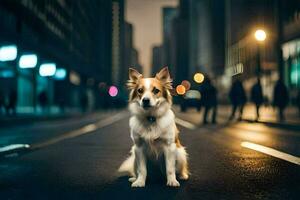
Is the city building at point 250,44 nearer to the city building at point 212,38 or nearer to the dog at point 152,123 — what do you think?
the city building at point 212,38

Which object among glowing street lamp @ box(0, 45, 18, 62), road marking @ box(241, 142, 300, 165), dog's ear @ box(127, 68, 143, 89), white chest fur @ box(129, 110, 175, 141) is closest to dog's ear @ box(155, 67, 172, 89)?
dog's ear @ box(127, 68, 143, 89)

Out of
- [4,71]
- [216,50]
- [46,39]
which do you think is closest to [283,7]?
[46,39]

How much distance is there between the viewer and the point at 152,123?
5004mm

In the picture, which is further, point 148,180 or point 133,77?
point 148,180

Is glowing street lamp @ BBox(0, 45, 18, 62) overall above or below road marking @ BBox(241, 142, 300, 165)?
above

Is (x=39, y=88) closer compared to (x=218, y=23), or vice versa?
(x=39, y=88)

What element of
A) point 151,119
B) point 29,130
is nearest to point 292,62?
point 29,130

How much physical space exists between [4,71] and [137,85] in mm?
35035

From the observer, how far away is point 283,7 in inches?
2122

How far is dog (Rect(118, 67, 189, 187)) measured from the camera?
16.0ft

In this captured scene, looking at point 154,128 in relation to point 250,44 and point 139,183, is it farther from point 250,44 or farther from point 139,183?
point 250,44

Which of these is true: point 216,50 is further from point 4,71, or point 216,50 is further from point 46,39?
point 4,71

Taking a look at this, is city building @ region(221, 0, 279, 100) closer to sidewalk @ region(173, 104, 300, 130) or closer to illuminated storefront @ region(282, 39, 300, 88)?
illuminated storefront @ region(282, 39, 300, 88)

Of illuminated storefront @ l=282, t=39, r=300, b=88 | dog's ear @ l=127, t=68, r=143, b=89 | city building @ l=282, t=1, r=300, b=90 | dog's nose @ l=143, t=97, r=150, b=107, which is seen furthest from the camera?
illuminated storefront @ l=282, t=39, r=300, b=88
